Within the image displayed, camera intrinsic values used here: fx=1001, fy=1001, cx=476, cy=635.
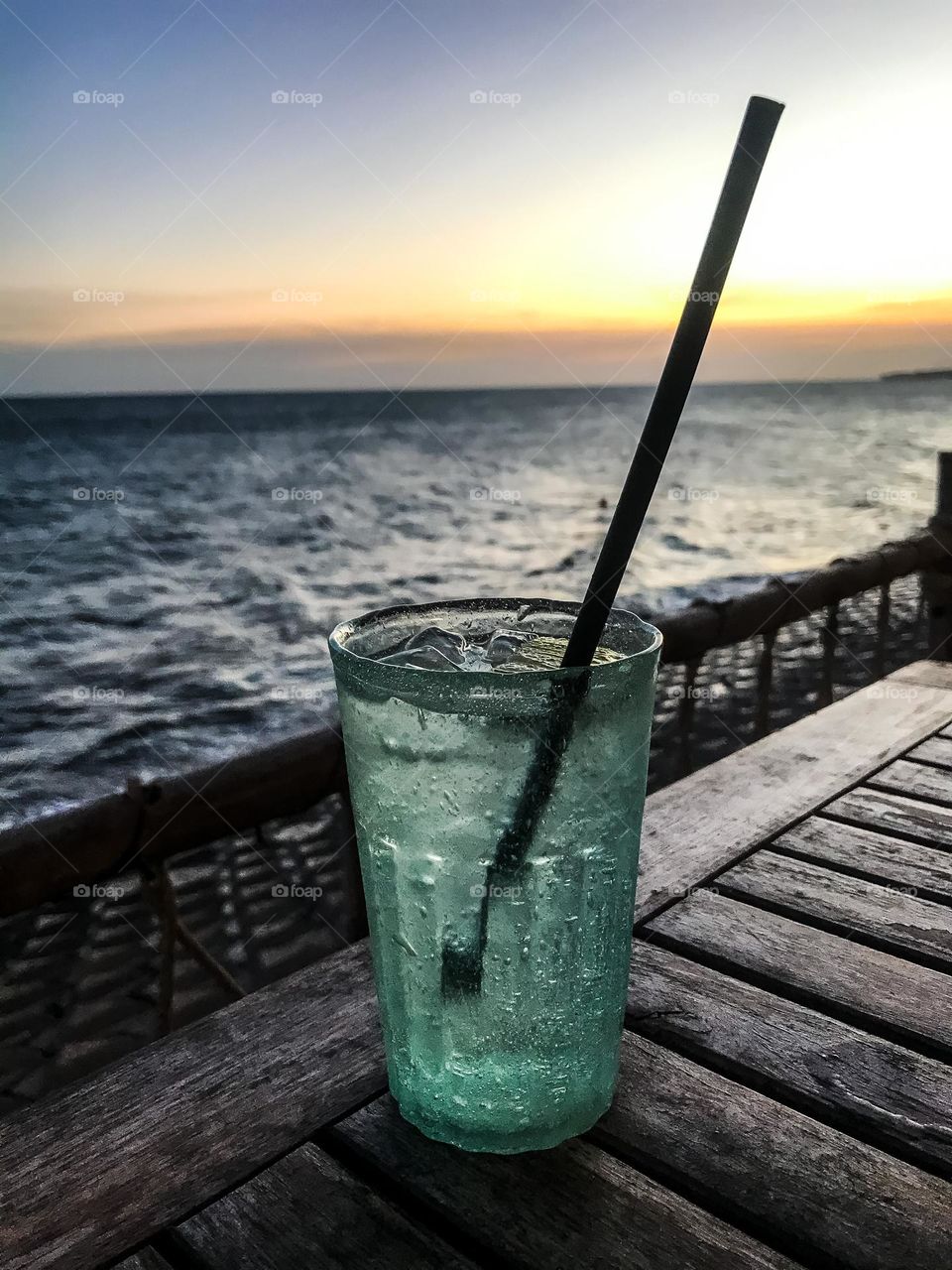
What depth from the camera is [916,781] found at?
142cm

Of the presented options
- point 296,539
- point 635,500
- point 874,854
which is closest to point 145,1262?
point 635,500

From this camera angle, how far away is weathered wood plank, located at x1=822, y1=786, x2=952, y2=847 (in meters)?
1.25

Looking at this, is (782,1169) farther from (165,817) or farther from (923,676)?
(923,676)

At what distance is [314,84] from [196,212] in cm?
1842

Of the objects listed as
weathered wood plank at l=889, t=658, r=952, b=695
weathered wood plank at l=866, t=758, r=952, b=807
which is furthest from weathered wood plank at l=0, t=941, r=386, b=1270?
weathered wood plank at l=889, t=658, r=952, b=695

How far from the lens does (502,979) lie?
0.69m

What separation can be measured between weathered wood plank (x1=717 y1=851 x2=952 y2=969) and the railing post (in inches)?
111

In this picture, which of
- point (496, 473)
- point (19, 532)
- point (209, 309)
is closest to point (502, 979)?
point (19, 532)

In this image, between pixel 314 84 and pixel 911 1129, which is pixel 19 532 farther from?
pixel 911 1129

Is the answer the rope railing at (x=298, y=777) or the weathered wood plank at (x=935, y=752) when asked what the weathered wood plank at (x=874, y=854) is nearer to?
the weathered wood plank at (x=935, y=752)

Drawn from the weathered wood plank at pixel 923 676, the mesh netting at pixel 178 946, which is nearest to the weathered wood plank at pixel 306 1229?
the weathered wood plank at pixel 923 676

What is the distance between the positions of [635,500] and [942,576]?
370cm

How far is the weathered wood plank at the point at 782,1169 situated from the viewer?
0.63 metres

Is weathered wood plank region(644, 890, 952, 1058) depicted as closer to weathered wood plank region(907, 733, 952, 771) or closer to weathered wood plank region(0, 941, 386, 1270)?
weathered wood plank region(0, 941, 386, 1270)
